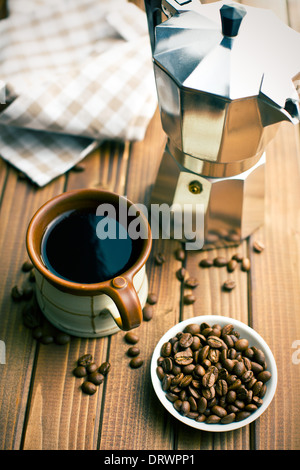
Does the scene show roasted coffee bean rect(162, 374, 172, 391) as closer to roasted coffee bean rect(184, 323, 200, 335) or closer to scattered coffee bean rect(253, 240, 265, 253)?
roasted coffee bean rect(184, 323, 200, 335)

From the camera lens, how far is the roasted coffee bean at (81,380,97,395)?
720mm

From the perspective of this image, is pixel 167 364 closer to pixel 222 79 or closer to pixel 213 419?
pixel 213 419

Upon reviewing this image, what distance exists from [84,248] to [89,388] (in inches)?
8.1

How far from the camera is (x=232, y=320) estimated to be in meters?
0.75

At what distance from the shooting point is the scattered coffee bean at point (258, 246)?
87cm

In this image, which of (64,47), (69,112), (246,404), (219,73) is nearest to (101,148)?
(69,112)

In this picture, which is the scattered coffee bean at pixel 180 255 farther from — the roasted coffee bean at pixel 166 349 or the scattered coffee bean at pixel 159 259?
the roasted coffee bean at pixel 166 349

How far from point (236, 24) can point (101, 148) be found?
0.45 m

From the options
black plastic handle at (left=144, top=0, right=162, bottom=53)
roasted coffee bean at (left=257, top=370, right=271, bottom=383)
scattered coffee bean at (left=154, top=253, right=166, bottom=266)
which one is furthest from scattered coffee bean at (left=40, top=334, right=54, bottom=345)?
black plastic handle at (left=144, top=0, right=162, bottom=53)

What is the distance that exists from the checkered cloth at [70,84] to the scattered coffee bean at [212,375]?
429 millimetres

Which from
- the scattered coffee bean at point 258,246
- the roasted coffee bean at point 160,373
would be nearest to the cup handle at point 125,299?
the roasted coffee bean at point 160,373

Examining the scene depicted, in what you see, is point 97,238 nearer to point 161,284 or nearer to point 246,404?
point 161,284

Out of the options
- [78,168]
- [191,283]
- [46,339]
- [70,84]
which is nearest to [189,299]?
[191,283]

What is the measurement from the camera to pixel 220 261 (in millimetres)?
850
